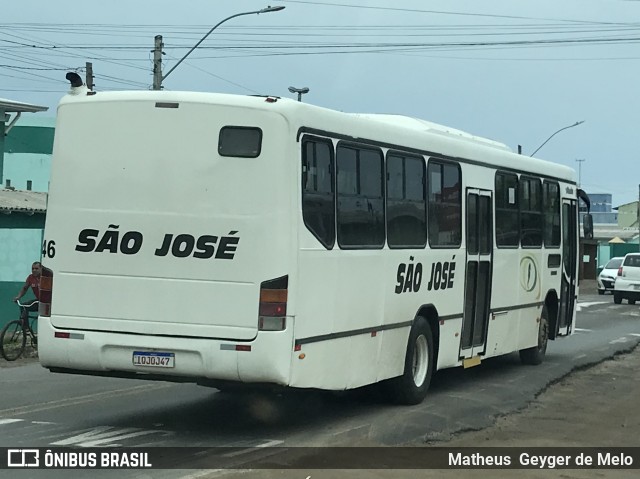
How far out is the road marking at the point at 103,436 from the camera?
9.65 metres

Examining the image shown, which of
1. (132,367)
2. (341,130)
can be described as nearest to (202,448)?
(132,367)

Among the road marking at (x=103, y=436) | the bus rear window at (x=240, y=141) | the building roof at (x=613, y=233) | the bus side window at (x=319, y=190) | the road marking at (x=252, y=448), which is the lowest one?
the road marking at (x=252, y=448)

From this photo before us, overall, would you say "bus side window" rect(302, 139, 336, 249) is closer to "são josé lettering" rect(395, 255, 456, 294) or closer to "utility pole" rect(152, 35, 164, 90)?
"são josé lettering" rect(395, 255, 456, 294)

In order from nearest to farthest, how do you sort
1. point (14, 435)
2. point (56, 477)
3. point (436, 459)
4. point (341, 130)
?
point (56, 477), point (436, 459), point (14, 435), point (341, 130)

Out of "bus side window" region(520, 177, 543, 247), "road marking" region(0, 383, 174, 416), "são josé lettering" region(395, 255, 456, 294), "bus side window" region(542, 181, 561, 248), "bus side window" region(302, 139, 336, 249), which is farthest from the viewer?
"bus side window" region(542, 181, 561, 248)

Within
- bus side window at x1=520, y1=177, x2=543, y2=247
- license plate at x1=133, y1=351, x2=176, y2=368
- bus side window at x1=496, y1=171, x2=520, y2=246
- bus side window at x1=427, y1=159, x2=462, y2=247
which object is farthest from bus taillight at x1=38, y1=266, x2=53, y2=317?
bus side window at x1=520, y1=177, x2=543, y2=247

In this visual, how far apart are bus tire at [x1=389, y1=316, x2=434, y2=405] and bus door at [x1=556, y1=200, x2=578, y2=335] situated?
19.1 feet

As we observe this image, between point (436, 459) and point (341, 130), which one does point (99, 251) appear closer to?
point (341, 130)

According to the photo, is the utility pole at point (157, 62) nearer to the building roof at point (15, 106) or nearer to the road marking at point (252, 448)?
the building roof at point (15, 106)

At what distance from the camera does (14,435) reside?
10.0m

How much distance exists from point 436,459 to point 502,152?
702cm

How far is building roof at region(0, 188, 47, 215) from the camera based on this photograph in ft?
73.0

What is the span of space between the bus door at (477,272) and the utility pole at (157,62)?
48.5ft

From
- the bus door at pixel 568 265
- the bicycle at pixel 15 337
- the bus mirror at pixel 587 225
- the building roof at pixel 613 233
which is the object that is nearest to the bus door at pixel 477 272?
the bus door at pixel 568 265
